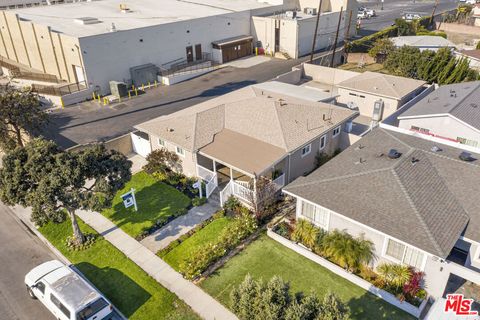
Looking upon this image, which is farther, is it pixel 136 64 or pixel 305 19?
pixel 305 19

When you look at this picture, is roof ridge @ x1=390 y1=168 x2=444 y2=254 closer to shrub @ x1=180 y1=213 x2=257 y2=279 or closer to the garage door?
shrub @ x1=180 y1=213 x2=257 y2=279

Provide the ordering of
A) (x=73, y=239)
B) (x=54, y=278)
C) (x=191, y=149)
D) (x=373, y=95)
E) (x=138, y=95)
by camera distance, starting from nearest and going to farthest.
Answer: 1. (x=54, y=278)
2. (x=73, y=239)
3. (x=191, y=149)
4. (x=373, y=95)
5. (x=138, y=95)

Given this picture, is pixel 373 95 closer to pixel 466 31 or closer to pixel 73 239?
pixel 73 239

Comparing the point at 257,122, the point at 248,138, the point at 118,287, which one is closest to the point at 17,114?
the point at 118,287

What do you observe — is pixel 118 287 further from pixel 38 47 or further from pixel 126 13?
pixel 126 13

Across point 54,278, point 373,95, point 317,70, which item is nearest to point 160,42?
point 317,70

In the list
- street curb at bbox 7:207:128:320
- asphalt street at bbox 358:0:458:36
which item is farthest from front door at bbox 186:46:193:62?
asphalt street at bbox 358:0:458:36

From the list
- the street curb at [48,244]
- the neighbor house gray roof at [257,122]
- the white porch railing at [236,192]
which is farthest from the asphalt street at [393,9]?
the street curb at [48,244]
